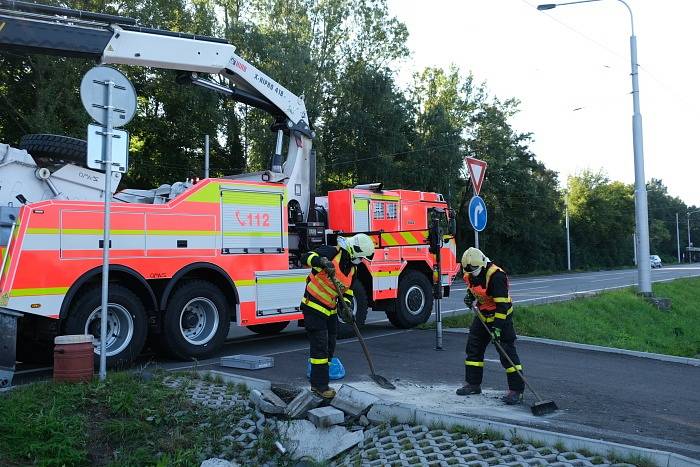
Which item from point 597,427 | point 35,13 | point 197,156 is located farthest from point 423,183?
point 597,427

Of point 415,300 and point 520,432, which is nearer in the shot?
point 520,432

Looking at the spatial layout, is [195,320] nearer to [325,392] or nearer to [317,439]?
[325,392]

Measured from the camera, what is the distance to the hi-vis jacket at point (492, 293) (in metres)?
6.30

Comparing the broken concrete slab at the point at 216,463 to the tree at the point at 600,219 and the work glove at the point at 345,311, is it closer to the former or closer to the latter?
the work glove at the point at 345,311

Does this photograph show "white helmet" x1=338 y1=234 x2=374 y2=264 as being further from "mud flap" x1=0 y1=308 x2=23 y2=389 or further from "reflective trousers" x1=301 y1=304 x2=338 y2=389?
"mud flap" x1=0 y1=308 x2=23 y2=389

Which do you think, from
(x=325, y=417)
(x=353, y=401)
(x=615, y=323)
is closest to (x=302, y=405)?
(x=325, y=417)

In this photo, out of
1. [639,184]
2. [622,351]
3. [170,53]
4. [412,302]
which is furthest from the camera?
[639,184]

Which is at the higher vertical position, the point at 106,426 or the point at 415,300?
the point at 415,300

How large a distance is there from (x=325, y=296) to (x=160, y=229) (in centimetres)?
298

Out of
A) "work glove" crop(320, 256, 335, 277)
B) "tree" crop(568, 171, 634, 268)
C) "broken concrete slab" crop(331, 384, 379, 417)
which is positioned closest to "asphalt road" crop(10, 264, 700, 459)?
"broken concrete slab" crop(331, 384, 379, 417)

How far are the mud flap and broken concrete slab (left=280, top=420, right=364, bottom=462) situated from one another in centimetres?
323

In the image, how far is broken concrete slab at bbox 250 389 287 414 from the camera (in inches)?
214

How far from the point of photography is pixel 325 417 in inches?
204

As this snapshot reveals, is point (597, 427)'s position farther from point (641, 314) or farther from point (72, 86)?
point (72, 86)
